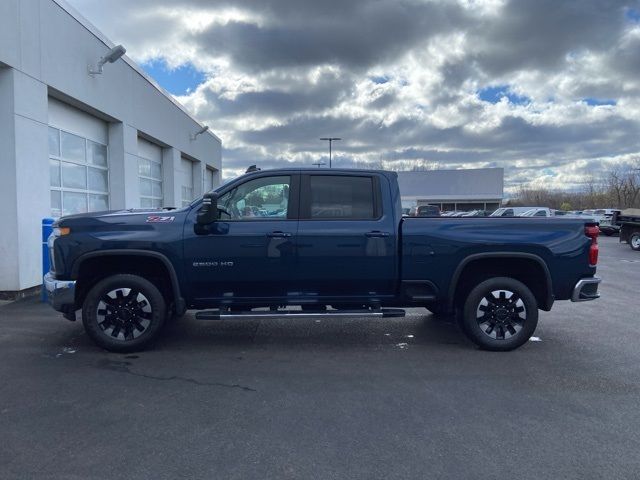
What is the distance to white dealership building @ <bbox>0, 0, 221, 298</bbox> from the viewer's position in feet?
28.4

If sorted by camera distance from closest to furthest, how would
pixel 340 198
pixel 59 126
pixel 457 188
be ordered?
pixel 340 198, pixel 59 126, pixel 457 188

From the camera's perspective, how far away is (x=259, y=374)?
5031 millimetres

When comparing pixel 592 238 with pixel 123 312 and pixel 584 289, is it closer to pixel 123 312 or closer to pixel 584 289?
pixel 584 289

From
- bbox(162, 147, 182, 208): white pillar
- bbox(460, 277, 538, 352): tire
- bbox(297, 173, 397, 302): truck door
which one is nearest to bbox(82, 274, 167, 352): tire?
bbox(297, 173, 397, 302): truck door

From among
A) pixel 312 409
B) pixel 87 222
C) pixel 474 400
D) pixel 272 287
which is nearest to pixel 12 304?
pixel 87 222

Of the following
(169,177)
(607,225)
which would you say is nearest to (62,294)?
(169,177)

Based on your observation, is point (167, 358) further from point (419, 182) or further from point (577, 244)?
point (419, 182)

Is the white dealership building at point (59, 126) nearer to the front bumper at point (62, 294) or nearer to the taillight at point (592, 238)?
the front bumper at point (62, 294)

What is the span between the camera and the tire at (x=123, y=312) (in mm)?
5574

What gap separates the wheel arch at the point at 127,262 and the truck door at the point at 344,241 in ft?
4.52

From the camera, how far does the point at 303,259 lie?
5.66 m

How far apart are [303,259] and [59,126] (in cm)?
802

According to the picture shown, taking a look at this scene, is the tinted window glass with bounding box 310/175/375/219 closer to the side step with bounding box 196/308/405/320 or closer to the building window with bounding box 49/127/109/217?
the side step with bounding box 196/308/405/320

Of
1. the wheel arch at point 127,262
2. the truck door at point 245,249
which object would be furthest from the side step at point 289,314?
the wheel arch at point 127,262
